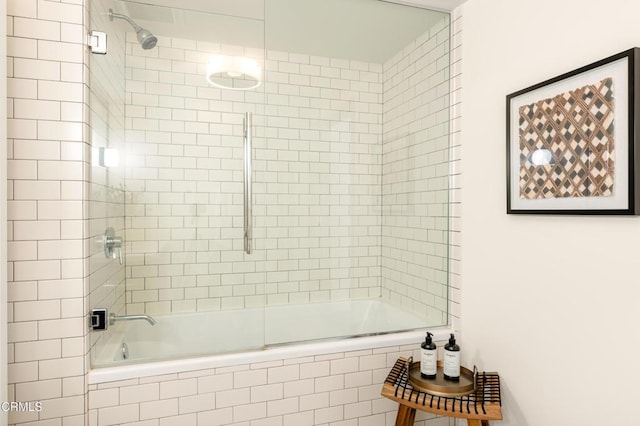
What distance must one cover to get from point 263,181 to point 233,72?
0.60 meters

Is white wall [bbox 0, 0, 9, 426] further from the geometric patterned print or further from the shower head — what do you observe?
the geometric patterned print

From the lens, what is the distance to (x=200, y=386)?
5.66 feet

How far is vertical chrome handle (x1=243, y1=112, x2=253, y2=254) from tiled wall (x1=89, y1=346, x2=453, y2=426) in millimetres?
623

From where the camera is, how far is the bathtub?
1695mm

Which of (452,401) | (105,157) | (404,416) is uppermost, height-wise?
(105,157)

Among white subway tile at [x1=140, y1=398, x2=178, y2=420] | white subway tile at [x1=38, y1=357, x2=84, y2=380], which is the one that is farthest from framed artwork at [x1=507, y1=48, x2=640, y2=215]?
white subway tile at [x1=38, y1=357, x2=84, y2=380]

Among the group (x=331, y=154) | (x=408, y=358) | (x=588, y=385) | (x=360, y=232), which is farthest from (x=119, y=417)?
(x=588, y=385)

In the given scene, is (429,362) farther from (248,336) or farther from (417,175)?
(417,175)

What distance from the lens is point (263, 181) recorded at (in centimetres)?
207

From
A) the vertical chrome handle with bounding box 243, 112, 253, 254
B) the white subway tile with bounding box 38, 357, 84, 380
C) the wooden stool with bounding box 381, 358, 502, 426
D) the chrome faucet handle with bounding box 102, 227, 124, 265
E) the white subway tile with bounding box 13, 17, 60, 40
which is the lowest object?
the wooden stool with bounding box 381, 358, 502, 426

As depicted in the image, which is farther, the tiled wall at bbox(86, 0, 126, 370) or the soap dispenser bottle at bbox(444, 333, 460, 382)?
the soap dispenser bottle at bbox(444, 333, 460, 382)

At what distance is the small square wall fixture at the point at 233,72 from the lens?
6.79ft

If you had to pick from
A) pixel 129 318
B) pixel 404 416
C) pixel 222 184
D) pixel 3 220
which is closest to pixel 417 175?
pixel 222 184

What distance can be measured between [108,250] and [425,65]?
1948mm
